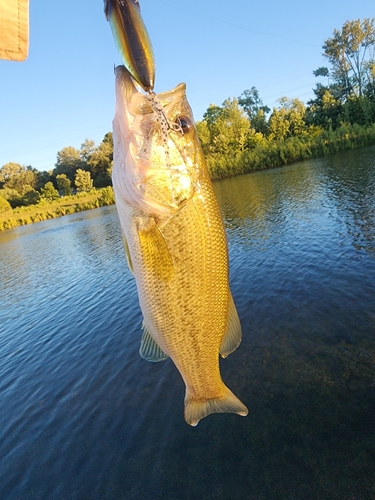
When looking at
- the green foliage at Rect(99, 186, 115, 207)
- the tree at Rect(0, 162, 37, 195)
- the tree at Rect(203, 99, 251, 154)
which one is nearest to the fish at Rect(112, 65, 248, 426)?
the green foliage at Rect(99, 186, 115, 207)

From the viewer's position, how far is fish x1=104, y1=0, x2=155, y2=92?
5.24ft

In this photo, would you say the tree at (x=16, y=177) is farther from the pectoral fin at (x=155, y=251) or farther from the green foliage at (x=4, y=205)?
the pectoral fin at (x=155, y=251)

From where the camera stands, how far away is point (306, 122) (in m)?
64.6

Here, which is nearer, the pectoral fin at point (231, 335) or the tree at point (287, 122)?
the pectoral fin at point (231, 335)

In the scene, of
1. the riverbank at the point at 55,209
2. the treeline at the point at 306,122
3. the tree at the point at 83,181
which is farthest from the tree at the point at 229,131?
the tree at the point at 83,181

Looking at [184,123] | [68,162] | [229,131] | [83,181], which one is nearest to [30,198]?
[83,181]

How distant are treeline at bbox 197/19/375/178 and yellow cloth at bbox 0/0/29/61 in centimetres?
5494

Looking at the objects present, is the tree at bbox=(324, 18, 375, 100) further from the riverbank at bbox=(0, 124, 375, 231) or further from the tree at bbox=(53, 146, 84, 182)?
the tree at bbox=(53, 146, 84, 182)

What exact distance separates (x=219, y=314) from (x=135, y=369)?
7.10 metres

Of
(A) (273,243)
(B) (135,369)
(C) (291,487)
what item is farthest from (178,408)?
(A) (273,243)

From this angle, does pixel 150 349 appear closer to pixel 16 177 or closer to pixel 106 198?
pixel 106 198

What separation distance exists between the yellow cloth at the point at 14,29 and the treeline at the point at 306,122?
5494 cm

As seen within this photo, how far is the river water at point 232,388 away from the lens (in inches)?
213

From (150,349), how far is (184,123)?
187cm
